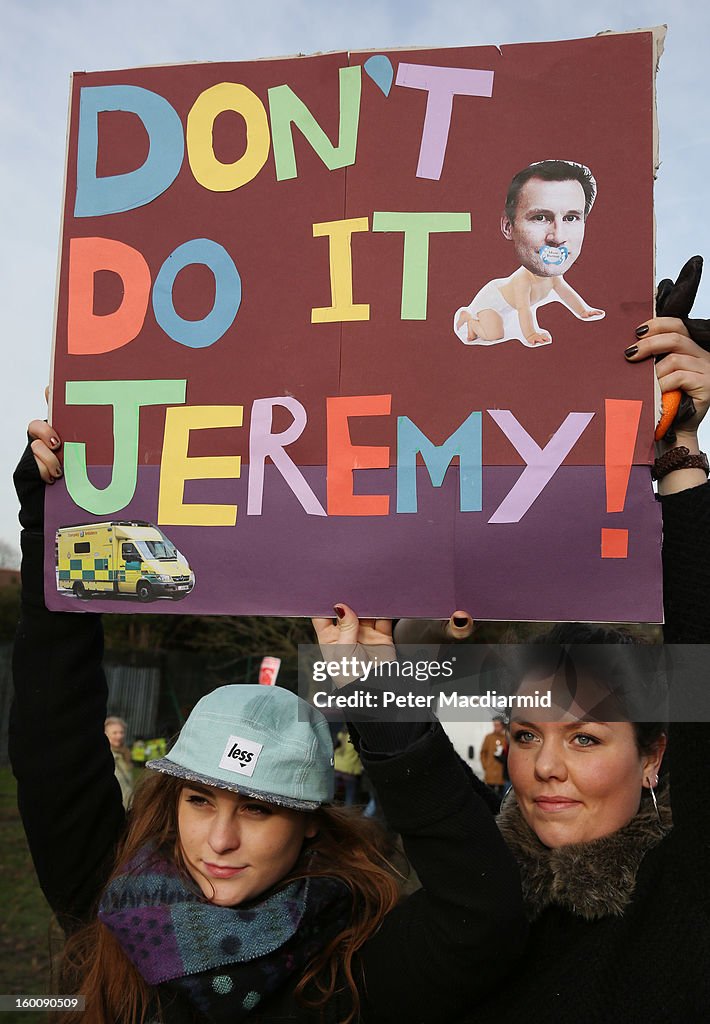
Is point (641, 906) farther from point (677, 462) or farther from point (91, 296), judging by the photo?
point (91, 296)

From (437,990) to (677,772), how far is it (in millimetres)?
550

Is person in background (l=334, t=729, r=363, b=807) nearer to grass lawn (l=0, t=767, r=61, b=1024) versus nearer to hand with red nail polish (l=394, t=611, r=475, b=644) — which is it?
grass lawn (l=0, t=767, r=61, b=1024)

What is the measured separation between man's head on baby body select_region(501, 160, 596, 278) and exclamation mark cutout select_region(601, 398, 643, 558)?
0.30m

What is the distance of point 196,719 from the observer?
1.85m

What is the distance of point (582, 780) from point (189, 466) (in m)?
0.98

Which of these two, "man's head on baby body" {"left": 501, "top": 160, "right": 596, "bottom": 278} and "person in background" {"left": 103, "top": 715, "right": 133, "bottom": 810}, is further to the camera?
"person in background" {"left": 103, "top": 715, "right": 133, "bottom": 810}

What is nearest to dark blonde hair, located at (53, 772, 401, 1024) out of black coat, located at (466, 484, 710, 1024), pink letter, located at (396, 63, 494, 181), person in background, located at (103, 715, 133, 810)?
black coat, located at (466, 484, 710, 1024)

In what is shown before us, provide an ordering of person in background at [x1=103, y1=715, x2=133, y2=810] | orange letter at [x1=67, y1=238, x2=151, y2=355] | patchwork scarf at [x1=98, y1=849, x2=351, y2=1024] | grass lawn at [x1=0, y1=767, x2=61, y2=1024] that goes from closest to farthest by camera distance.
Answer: patchwork scarf at [x1=98, y1=849, x2=351, y2=1024] → orange letter at [x1=67, y1=238, x2=151, y2=355] → grass lawn at [x1=0, y1=767, x2=61, y2=1024] → person in background at [x1=103, y1=715, x2=133, y2=810]

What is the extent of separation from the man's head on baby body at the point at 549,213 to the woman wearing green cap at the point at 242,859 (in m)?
0.80

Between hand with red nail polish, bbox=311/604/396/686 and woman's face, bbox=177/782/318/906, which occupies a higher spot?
hand with red nail polish, bbox=311/604/396/686

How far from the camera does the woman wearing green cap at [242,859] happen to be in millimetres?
1533

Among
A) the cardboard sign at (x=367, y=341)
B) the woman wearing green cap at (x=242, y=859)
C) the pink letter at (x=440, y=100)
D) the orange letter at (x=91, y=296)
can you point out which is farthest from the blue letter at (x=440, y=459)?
the orange letter at (x=91, y=296)

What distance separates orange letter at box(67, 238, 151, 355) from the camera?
6.51 ft

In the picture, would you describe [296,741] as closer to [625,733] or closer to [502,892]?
[502,892]
